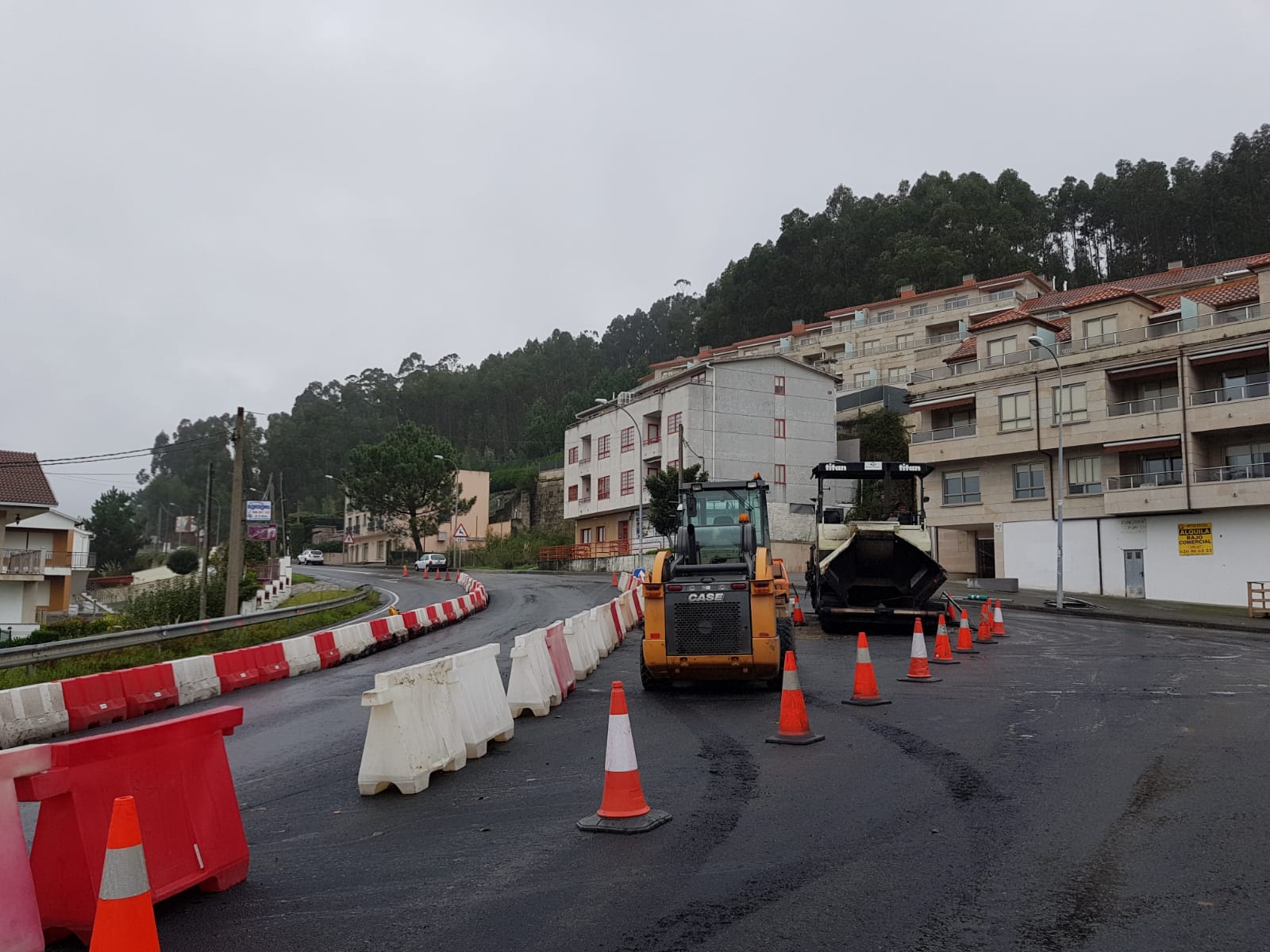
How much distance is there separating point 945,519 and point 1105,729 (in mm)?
38714

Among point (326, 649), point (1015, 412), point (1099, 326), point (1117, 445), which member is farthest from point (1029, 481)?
point (326, 649)

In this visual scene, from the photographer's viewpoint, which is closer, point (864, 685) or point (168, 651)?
point (864, 685)

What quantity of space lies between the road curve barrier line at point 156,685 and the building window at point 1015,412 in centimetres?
3313

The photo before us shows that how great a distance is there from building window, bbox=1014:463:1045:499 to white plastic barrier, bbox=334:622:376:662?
107ft

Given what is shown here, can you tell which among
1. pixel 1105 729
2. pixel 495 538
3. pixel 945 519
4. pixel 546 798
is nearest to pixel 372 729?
pixel 546 798

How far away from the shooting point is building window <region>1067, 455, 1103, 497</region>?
4142 cm

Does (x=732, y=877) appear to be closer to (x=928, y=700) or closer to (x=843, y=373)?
(x=928, y=700)

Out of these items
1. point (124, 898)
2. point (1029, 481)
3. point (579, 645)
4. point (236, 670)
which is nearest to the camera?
point (124, 898)

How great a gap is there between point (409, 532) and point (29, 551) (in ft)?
106

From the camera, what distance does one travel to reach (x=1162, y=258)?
77.1m

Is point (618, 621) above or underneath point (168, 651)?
above

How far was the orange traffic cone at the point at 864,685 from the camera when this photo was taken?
37.6 ft

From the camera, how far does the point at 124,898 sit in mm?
3559

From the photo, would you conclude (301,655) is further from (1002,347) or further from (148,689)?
(1002,347)
